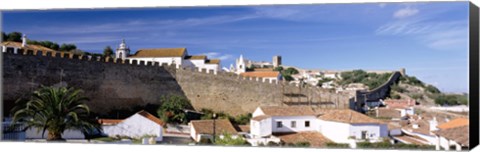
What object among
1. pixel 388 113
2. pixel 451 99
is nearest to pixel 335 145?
pixel 388 113

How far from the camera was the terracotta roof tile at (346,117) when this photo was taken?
10094mm

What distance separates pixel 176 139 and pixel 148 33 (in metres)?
2.05

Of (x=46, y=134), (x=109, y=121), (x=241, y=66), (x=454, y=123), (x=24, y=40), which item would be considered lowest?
(x=46, y=134)

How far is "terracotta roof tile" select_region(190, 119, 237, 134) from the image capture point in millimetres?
10625

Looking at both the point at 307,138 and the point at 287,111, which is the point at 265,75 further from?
the point at 307,138

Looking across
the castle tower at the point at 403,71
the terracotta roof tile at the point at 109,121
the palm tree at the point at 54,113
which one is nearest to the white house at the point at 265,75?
the castle tower at the point at 403,71

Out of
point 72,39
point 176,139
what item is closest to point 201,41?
point 176,139

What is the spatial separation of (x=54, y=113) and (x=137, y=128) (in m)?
1.52

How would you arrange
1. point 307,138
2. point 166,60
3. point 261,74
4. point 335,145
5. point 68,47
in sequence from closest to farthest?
1. point 335,145
2. point 307,138
3. point 68,47
4. point 261,74
5. point 166,60

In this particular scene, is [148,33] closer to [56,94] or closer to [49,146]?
[56,94]

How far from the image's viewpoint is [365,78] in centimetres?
1019

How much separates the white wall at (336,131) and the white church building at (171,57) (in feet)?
7.71

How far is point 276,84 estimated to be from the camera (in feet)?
39.2

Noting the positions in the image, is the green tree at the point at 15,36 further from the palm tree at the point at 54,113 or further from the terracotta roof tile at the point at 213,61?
the terracotta roof tile at the point at 213,61
